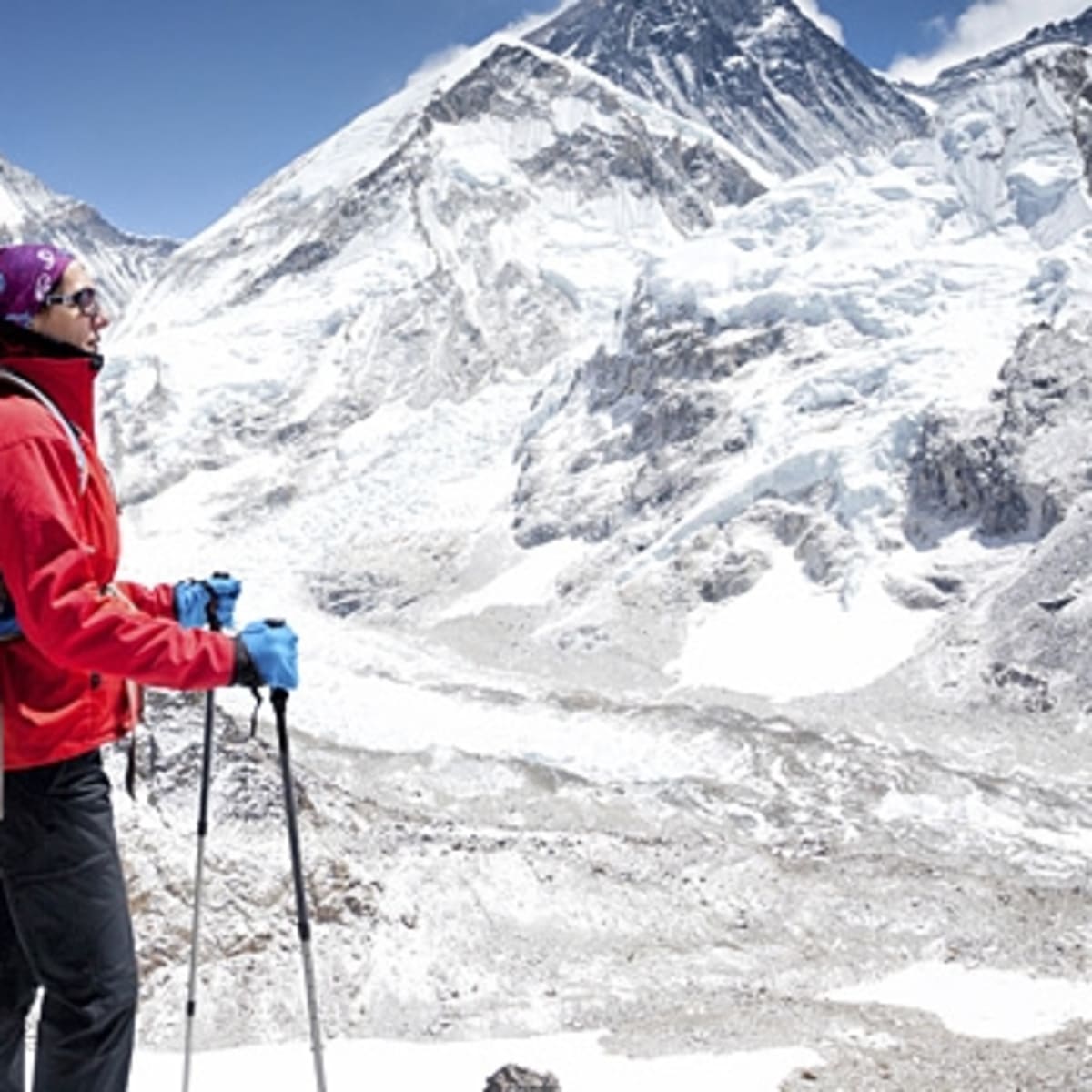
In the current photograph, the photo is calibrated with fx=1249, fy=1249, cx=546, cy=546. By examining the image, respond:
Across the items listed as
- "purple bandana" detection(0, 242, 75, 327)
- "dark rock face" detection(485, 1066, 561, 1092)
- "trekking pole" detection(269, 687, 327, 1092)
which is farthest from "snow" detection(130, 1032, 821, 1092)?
"purple bandana" detection(0, 242, 75, 327)

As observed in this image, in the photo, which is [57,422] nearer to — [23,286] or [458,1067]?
[23,286]

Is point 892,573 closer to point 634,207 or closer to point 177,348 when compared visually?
point 177,348

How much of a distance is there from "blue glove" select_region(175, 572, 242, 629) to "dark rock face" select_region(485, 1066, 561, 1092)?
3500 millimetres

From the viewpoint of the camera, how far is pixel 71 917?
3373 millimetres

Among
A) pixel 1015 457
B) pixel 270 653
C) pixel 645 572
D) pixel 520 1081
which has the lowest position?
pixel 520 1081

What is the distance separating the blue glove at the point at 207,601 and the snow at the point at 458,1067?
4528 mm

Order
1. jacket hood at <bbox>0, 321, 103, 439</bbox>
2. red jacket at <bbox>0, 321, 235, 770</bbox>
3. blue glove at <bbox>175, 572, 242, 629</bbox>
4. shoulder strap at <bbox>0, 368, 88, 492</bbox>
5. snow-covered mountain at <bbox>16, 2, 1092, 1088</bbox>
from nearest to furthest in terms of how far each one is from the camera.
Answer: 1. red jacket at <bbox>0, 321, 235, 770</bbox>
2. shoulder strap at <bbox>0, 368, 88, 492</bbox>
3. jacket hood at <bbox>0, 321, 103, 439</bbox>
4. blue glove at <bbox>175, 572, 242, 629</bbox>
5. snow-covered mountain at <bbox>16, 2, 1092, 1088</bbox>

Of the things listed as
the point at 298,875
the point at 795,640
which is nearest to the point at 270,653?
the point at 298,875

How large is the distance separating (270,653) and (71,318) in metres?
1.11

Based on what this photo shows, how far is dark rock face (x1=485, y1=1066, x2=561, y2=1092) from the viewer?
22.4 ft

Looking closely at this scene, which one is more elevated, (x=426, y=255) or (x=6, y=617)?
(x=426, y=255)

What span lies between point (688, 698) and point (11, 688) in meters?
41.8

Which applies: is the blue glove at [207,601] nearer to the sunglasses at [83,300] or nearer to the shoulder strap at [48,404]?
the shoulder strap at [48,404]

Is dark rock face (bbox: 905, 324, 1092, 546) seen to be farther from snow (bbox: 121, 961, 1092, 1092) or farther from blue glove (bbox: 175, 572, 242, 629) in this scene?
blue glove (bbox: 175, 572, 242, 629)
